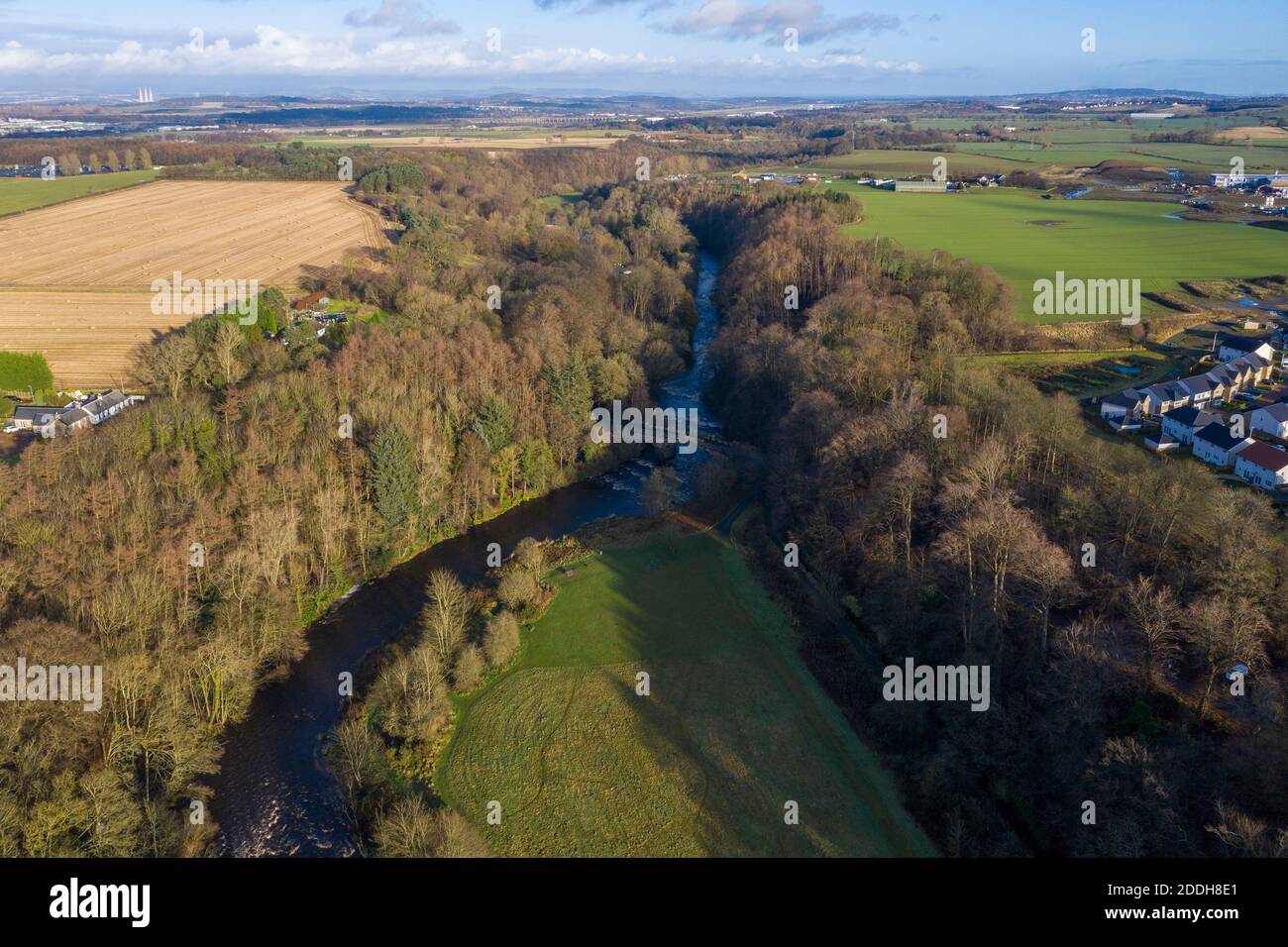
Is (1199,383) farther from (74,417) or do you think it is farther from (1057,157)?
(1057,157)

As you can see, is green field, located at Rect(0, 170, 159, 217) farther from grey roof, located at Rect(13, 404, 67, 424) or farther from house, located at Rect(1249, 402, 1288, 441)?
house, located at Rect(1249, 402, 1288, 441)

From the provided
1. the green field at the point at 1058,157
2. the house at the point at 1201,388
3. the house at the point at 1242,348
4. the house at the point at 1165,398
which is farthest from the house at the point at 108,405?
the green field at the point at 1058,157

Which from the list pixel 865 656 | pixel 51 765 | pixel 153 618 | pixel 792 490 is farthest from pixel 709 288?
pixel 51 765

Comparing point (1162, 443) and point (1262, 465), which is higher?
point (1162, 443)

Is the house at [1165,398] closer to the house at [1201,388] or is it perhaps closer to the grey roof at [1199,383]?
the house at [1201,388]

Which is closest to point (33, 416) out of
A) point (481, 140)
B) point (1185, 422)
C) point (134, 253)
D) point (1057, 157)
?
point (134, 253)

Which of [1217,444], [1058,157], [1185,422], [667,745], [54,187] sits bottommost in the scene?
[667,745]
